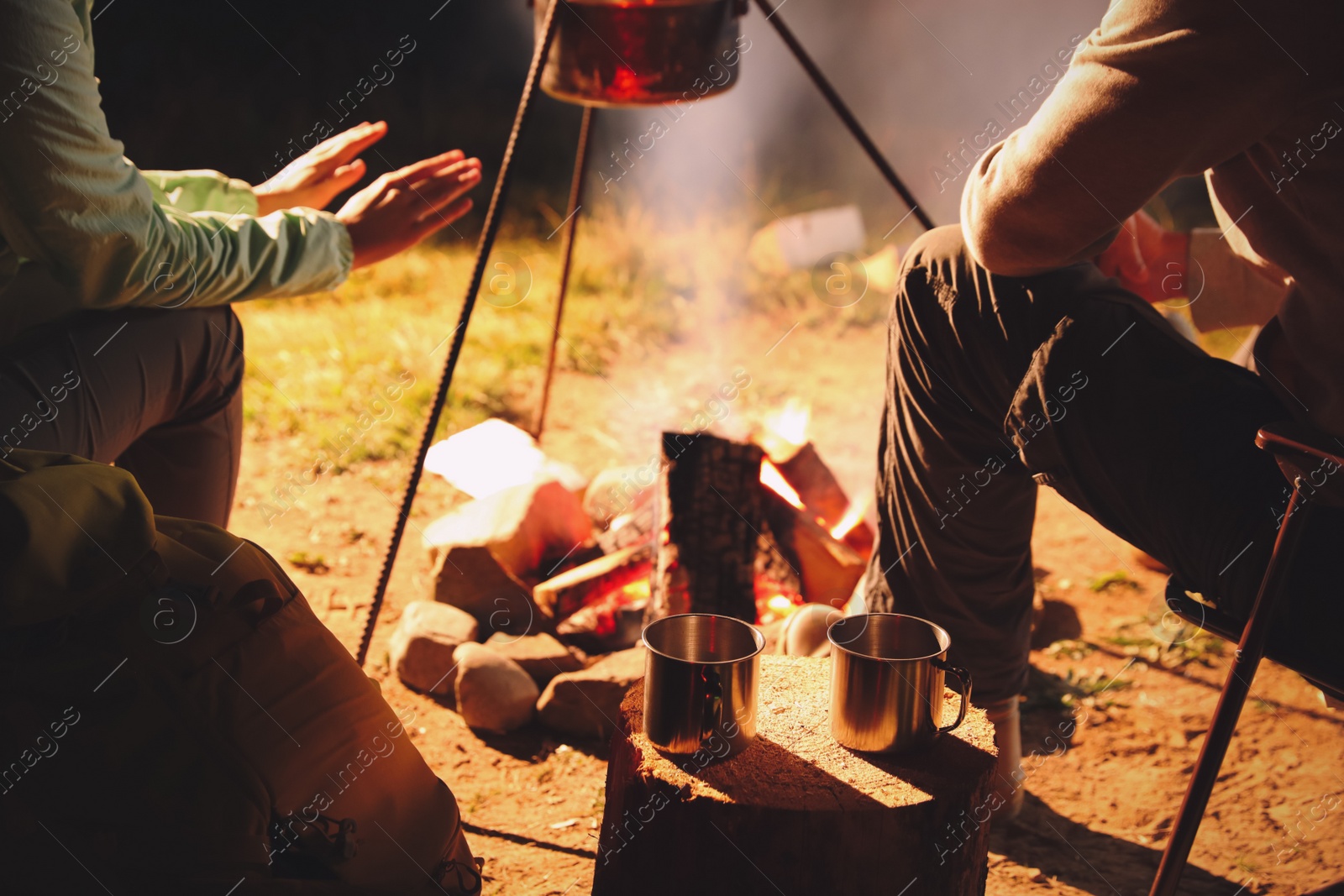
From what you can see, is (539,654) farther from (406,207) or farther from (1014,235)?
(1014,235)

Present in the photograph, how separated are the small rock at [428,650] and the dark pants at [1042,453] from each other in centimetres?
114

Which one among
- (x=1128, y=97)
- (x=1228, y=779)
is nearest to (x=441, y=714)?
(x=1228, y=779)

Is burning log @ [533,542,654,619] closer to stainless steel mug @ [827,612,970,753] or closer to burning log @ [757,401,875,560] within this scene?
burning log @ [757,401,875,560]

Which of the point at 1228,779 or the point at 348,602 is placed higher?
the point at 1228,779

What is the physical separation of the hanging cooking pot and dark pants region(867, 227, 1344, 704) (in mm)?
938

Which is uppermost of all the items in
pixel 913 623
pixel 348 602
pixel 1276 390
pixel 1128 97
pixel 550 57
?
pixel 1128 97

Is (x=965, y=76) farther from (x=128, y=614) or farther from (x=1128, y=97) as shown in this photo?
(x=128, y=614)

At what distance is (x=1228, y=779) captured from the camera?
243 cm

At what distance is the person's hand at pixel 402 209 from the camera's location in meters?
2.36

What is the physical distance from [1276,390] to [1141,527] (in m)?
0.29

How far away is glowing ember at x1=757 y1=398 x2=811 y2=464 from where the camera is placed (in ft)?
10.6

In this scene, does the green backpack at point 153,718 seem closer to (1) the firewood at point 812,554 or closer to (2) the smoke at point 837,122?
(1) the firewood at point 812,554

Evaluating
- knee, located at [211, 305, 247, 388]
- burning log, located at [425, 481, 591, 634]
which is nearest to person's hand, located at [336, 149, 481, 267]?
knee, located at [211, 305, 247, 388]

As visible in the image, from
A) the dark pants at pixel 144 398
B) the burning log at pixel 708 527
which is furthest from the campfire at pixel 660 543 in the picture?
the dark pants at pixel 144 398
